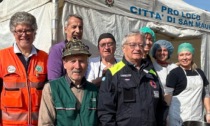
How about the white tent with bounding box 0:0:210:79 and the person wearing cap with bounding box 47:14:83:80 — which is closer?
the person wearing cap with bounding box 47:14:83:80

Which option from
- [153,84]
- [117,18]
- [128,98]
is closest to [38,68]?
[128,98]

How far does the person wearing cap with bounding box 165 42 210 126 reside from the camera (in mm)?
3271

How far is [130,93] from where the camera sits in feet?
8.11

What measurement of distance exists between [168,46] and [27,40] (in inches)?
63.3

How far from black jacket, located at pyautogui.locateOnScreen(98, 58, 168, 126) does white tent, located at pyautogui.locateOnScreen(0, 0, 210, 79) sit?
1.75m

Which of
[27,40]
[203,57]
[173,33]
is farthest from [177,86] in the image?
[203,57]

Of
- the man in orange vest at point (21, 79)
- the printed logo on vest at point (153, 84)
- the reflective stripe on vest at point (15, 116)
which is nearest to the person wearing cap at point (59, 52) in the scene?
the man in orange vest at point (21, 79)

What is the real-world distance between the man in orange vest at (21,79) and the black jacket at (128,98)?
1.68 feet

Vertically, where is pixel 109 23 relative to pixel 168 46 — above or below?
above

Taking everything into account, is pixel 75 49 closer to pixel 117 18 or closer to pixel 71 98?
pixel 71 98

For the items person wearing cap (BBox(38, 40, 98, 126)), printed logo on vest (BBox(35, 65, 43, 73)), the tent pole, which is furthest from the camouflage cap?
the tent pole

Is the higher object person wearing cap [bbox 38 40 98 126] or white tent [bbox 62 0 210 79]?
white tent [bbox 62 0 210 79]

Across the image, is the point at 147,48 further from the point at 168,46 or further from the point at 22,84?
the point at 22,84

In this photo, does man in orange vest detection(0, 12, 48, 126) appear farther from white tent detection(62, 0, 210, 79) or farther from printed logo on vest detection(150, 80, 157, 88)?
white tent detection(62, 0, 210, 79)
